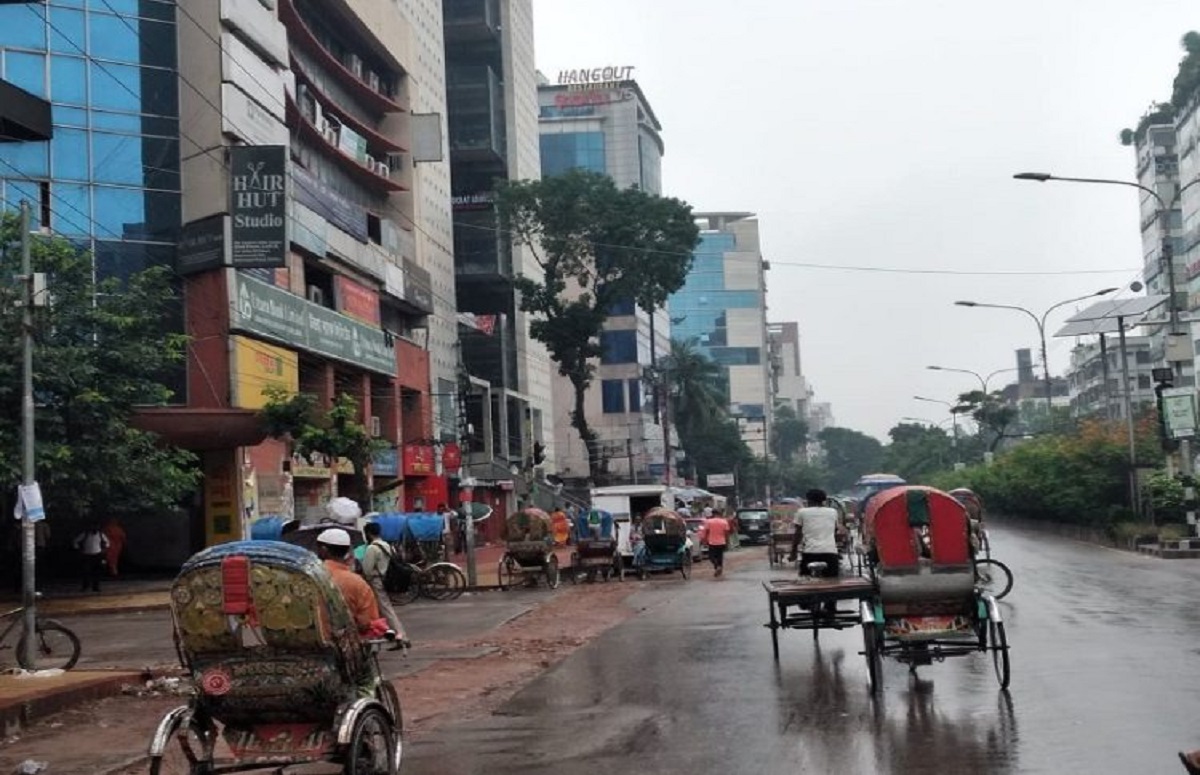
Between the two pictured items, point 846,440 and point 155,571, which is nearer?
point 155,571

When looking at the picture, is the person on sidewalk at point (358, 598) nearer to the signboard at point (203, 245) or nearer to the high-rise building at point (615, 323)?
the signboard at point (203, 245)

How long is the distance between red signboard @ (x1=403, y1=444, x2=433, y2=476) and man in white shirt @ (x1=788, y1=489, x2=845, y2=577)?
38.2 metres

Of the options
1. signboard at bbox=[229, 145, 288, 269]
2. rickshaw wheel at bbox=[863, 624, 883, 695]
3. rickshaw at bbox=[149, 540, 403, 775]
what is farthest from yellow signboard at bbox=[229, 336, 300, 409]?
rickshaw at bbox=[149, 540, 403, 775]

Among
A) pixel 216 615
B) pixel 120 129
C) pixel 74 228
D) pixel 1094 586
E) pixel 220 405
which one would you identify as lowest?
pixel 1094 586

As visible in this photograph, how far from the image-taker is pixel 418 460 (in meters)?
53.9

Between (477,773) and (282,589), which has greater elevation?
(282,589)

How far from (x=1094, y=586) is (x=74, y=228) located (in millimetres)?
26229

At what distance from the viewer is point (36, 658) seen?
51.3 ft

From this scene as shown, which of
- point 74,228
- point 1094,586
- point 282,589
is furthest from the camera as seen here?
point 74,228

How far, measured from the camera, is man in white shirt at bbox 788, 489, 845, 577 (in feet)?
49.5

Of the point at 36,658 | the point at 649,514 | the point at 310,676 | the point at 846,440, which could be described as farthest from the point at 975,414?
the point at 846,440

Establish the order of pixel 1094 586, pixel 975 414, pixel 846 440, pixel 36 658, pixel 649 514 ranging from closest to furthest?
pixel 36 658 < pixel 1094 586 < pixel 649 514 < pixel 975 414 < pixel 846 440

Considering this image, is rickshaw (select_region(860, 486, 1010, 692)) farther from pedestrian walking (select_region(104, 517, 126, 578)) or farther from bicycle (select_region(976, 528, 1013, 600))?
pedestrian walking (select_region(104, 517, 126, 578))

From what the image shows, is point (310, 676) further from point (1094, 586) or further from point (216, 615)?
point (1094, 586)
